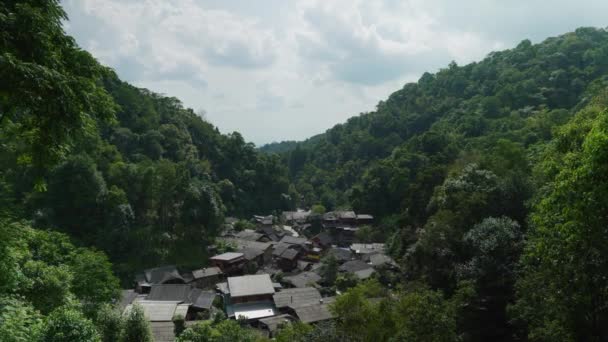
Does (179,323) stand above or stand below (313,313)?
above

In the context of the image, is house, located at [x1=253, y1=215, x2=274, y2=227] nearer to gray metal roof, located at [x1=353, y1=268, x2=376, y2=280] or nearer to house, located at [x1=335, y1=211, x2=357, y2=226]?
house, located at [x1=335, y1=211, x2=357, y2=226]

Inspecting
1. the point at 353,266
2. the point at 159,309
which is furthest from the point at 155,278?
the point at 353,266

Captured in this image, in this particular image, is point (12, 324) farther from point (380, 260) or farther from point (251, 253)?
point (251, 253)

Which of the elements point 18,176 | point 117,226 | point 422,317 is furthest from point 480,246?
point 18,176

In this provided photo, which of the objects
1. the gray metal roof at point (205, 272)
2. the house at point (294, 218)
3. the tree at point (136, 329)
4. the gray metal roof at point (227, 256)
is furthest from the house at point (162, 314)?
the house at point (294, 218)

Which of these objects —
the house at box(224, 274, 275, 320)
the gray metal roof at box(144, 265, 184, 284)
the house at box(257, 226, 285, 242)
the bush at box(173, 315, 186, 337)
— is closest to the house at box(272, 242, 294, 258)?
the house at box(257, 226, 285, 242)

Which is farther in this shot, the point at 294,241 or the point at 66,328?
the point at 294,241

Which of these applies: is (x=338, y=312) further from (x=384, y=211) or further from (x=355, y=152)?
(x=355, y=152)
